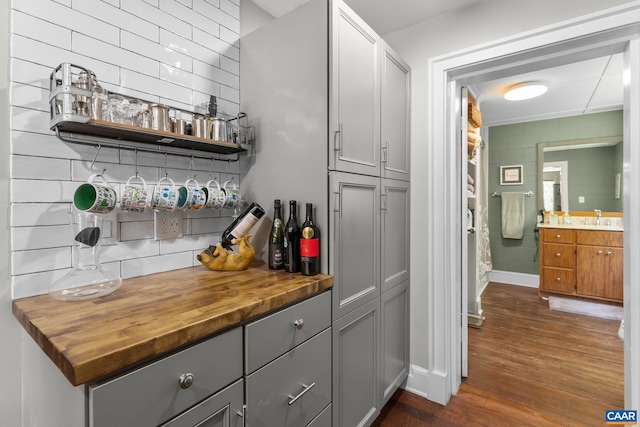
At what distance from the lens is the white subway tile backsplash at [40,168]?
108 cm

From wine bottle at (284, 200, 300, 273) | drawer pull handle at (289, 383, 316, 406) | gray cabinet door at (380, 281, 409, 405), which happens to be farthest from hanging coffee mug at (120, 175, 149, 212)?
gray cabinet door at (380, 281, 409, 405)

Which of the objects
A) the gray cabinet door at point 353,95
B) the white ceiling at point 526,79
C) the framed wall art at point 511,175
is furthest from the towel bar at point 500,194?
the gray cabinet door at point 353,95

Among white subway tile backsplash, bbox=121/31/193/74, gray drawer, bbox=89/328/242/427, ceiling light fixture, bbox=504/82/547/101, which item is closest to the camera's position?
gray drawer, bbox=89/328/242/427

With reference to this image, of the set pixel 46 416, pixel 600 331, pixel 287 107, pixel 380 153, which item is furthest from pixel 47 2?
pixel 600 331

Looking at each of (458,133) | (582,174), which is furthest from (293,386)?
(582,174)

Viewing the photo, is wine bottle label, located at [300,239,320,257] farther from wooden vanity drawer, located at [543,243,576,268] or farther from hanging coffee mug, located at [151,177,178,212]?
wooden vanity drawer, located at [543,243,576,268]

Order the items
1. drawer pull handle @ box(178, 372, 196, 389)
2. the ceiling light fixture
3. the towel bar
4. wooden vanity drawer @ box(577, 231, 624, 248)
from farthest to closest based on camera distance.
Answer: the towel bar, wooden vanity drawer @ box(577, 231, 624, 248), the ceiling light fixture, drawer pull handle @ box(178, 372, 196, 389)

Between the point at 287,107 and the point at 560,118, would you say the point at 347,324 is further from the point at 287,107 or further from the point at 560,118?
the point at 560,118

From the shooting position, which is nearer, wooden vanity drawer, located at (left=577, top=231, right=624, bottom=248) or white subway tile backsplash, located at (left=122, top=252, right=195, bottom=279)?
white subway tile backsplash, located at (left=122, top=252, right=195, bottom=279)

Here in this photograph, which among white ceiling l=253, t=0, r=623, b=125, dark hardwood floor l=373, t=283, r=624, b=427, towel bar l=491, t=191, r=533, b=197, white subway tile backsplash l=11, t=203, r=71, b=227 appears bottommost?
dark hardwood floor l=373, t=283, r=624, b=427

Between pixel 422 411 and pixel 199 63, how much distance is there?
240 centimetres

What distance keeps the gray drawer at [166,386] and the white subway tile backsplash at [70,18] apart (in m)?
1.24

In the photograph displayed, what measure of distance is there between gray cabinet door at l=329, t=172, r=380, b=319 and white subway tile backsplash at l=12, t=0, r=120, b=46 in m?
1.10

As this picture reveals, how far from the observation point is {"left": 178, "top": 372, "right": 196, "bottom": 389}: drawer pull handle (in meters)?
0.82
